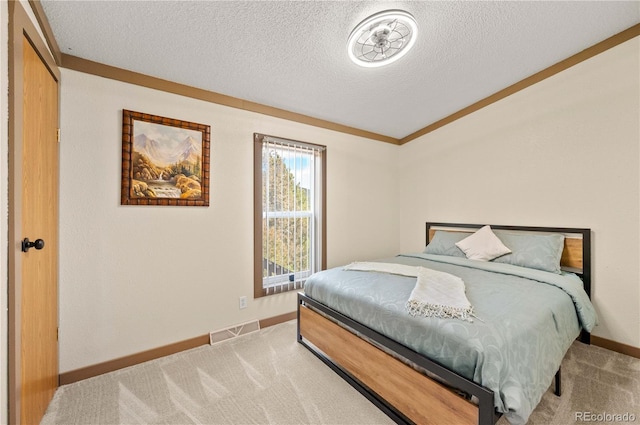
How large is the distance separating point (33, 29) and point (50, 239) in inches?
47.8

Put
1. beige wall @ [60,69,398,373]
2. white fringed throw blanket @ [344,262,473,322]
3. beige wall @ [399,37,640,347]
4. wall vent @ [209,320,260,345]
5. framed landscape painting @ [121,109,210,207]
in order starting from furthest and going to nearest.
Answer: wall vent @ [209,320,260,345] → beige wall @ [399,37,640,347] → framed landscape painting @ [121,109,210,207] → beige wall @ [60,69,398,373] → white fringed throw blanket @ [344,262,473,322]

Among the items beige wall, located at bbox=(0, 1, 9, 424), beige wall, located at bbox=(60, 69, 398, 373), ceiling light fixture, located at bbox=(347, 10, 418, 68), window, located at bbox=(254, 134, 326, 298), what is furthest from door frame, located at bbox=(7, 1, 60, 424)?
ceiling light fixture, located at bbox=(347, 10, 418, 68)

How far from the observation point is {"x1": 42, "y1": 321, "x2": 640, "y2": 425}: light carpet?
5.19 feet

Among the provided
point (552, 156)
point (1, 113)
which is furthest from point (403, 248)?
point (1, 113)

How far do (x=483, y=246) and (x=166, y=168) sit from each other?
328cm

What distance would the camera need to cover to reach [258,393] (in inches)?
70.6

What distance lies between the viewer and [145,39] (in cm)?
186

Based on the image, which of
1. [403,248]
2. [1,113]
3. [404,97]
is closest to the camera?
[1,113]

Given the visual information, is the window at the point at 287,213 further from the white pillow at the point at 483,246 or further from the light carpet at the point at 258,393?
the white pillow at the point at 483,246

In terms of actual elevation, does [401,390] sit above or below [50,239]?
below

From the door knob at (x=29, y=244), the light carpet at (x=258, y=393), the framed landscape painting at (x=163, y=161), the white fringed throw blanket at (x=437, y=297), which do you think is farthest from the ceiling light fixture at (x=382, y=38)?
the light carpet at (x=258, y=393)

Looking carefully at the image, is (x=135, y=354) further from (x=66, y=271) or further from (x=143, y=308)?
(x=66, y=271)

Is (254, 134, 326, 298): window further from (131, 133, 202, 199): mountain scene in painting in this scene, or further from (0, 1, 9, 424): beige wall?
(0, 1, 9, 424): beige wall
